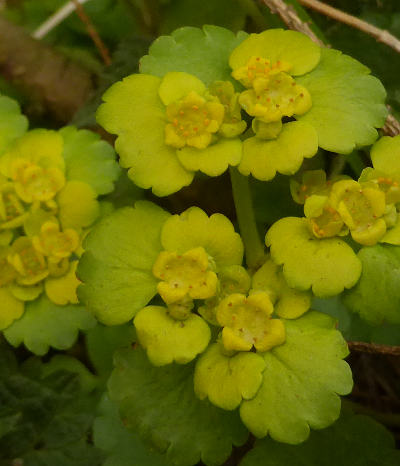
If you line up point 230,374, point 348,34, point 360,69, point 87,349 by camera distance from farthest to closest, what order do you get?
point 348,34, point 87,349, point 360,69, point 230,374

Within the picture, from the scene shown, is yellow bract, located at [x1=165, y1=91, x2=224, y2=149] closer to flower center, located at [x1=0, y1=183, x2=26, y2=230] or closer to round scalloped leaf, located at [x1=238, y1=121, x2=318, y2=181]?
round scalloped leaf, located at [x1=238, y1=121, x2=318, y2=181]

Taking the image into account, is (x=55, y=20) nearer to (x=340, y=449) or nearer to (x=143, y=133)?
(x=143, y=133)

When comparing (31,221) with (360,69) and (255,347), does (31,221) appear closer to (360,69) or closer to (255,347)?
(255,347)

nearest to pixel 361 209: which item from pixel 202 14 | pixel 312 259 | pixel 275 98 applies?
pixel 312 259

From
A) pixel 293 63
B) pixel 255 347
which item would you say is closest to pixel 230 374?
pixel 255 347

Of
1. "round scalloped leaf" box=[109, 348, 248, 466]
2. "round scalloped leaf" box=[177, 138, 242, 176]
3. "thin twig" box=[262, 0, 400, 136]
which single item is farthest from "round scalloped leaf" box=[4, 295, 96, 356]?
"thin twig" box=[262, 0, 400, 136]

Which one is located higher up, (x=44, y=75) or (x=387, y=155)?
(x=387, y=155)
